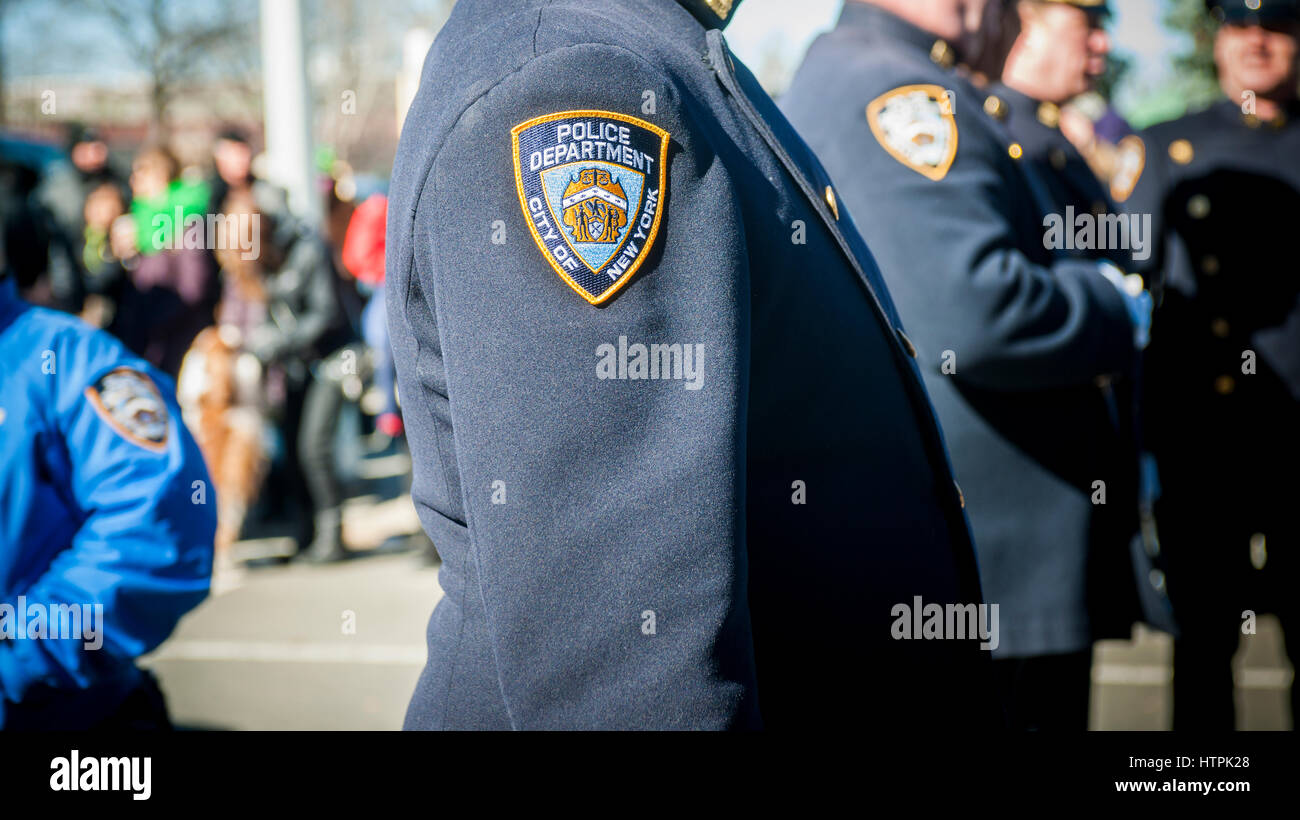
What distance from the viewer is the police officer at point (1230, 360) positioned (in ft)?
9.89

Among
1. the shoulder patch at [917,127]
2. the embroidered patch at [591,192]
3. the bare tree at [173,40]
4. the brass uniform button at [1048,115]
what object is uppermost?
the bare tree at [173,40]

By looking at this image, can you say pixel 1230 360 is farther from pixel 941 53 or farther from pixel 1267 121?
pixel 941 53

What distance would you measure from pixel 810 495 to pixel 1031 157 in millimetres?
1643

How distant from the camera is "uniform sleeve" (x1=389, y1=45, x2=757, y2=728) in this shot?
96 cm

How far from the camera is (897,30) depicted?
223 centimetres

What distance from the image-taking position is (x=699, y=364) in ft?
3.25

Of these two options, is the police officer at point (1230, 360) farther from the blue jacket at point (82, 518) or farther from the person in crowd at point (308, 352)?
the person in crowd at point (308, 352)

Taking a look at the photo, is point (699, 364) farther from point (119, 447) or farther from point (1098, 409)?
point (1098, 409)

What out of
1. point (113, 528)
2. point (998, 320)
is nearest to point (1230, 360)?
point (998, 320)

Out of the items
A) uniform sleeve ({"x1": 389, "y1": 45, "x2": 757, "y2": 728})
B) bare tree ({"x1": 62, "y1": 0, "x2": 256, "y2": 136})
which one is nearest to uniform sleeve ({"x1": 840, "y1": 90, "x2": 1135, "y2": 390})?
uniform sleeve ({"x1": 389, "y1": 45, "x2": 757, "y2": 728})

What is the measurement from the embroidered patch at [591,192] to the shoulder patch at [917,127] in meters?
1.19

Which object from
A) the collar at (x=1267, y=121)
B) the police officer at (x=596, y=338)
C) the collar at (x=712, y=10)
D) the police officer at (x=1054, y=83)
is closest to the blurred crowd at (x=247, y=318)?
the police officer at (x=1054, y=83)
